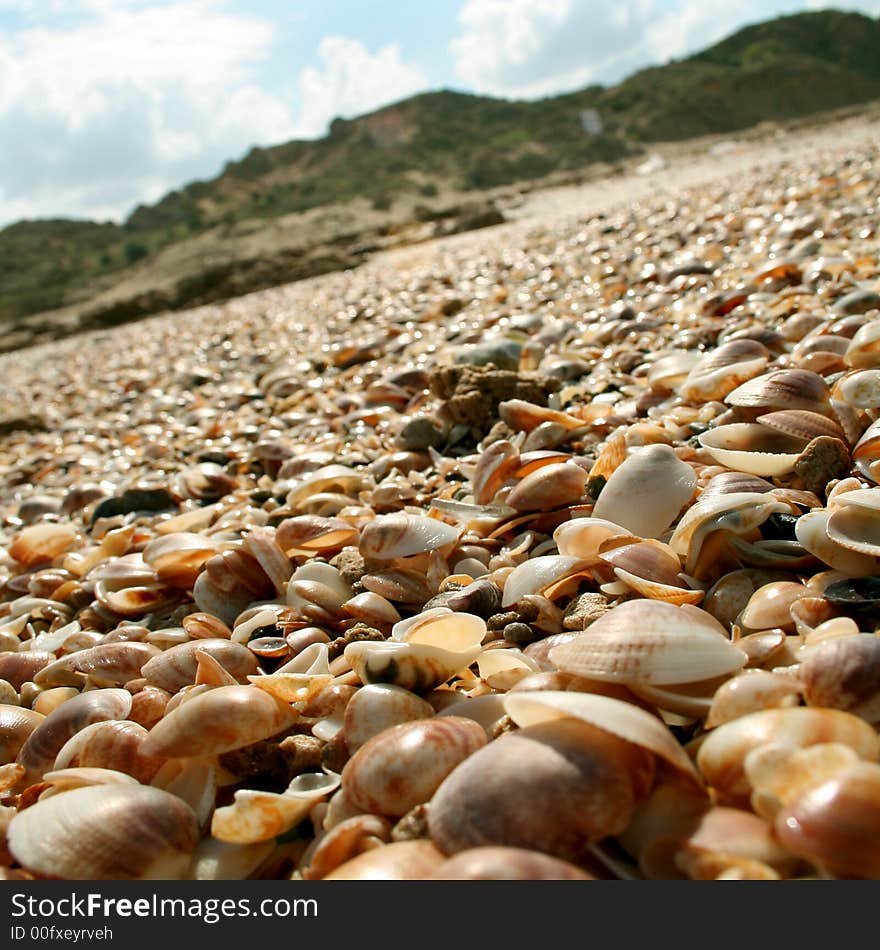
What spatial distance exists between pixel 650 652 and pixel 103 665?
1382 millimetres

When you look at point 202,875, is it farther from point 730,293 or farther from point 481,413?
point 730,293

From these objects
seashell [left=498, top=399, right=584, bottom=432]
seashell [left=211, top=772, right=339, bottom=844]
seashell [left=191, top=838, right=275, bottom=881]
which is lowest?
seashell [left=191, top=838, right=275, bottom=881]

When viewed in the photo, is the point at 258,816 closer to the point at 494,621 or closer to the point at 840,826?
the point at 494,621

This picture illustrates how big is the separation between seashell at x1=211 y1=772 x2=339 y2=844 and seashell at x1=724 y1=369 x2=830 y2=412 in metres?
1.72

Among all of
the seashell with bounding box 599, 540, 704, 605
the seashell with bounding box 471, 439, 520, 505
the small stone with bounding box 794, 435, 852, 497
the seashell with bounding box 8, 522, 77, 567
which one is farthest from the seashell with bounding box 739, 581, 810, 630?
the seashell with bounding box 8, 522, 77, 567

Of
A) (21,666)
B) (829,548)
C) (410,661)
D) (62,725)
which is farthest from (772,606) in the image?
(21,666)

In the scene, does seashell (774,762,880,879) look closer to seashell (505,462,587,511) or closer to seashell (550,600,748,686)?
seashell (550,600,748,686)

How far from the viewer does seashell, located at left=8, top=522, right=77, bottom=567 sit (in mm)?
3180

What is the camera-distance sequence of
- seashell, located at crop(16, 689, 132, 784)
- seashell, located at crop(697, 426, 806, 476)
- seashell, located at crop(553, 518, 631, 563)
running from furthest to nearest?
seashell, located at crop(697, 426, 806, 476)
seashell, located at crop(553, 518, 631, 563)
seashell, located at crop(16, 689, 132, 784)

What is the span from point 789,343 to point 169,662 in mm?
2573

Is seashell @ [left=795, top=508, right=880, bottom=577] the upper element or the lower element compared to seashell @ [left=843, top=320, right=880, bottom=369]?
lower

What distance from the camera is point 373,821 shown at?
1.25 m

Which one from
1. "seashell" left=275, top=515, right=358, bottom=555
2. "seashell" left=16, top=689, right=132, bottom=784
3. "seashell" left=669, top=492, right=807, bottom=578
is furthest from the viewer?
"seashell" left=275, top=515, right=358, bottom=555

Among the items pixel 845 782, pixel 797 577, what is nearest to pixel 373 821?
pixel 845 782
